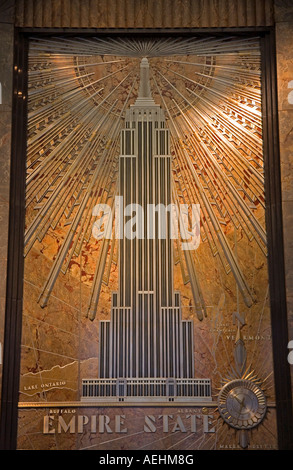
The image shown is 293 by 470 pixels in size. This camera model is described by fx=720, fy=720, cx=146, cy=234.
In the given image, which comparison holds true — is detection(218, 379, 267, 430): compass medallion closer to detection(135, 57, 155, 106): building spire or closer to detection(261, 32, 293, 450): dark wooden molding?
detection(261, 32, 293, 450): dark wooden molding

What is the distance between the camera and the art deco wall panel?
531 cm

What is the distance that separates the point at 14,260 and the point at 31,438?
133 cm

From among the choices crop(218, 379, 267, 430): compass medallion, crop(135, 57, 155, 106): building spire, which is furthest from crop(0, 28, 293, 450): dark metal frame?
crop(135, 57, 155, 106): building spire

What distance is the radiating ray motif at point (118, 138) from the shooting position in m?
5.64

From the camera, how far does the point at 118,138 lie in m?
5.87

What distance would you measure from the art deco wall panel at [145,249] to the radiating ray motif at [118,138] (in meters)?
0.01

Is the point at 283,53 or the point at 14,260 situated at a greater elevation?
the point at 283,53

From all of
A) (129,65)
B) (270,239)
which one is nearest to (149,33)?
(129,65)

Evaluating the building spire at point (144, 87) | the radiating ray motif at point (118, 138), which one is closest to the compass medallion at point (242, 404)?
the radiating ray motif at point (118, 138)

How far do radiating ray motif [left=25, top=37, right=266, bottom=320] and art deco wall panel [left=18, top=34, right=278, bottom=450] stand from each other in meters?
0.01

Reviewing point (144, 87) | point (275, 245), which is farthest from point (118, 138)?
point (275, 245)

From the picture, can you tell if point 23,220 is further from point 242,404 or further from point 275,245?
point 242,404
